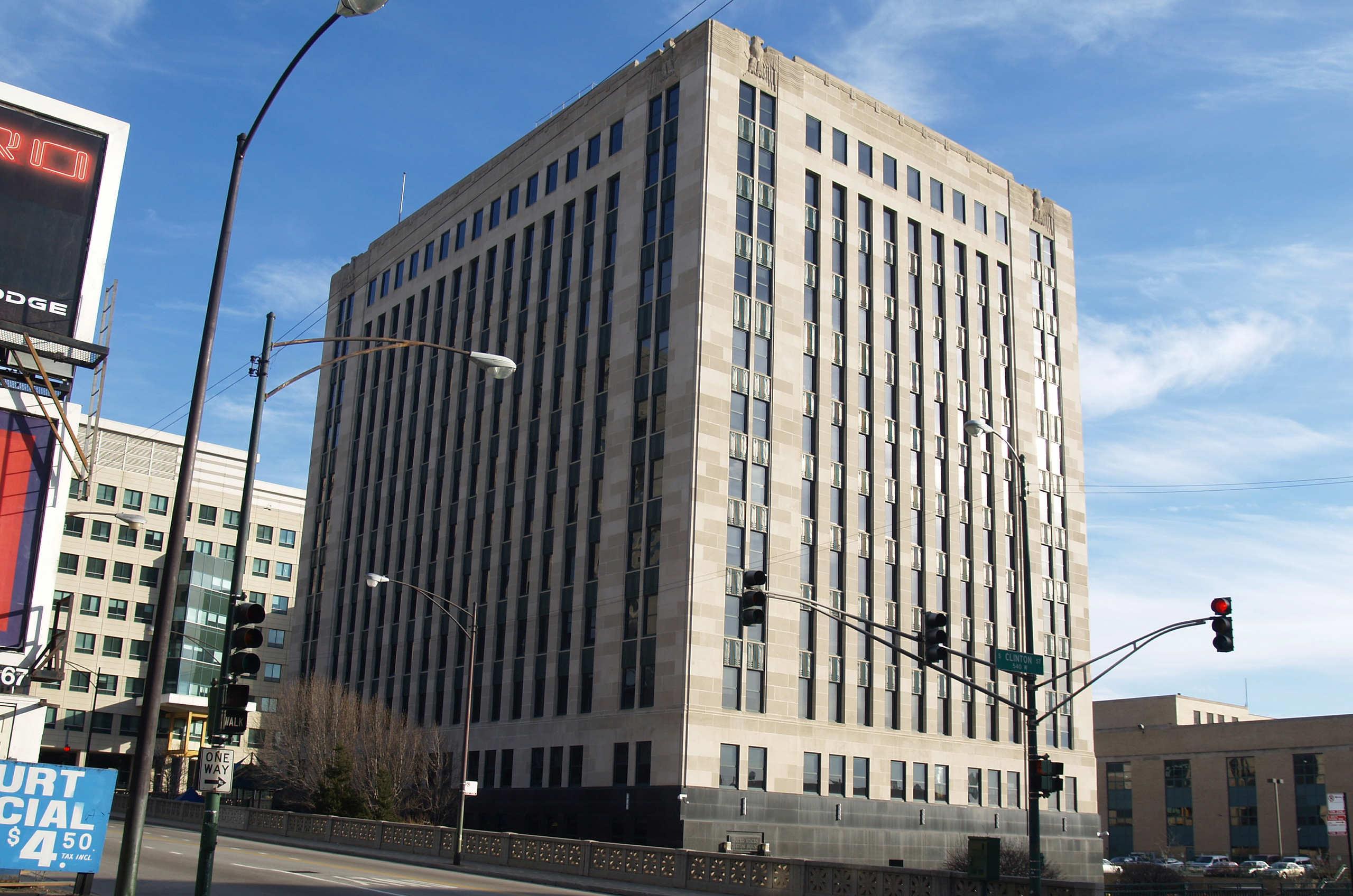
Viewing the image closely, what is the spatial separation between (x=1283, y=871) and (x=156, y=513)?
91.0 m

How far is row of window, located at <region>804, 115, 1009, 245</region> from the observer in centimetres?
6231

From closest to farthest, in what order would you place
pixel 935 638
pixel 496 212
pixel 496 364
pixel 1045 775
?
pixel 496 364 → pixel 935 638 → pixel 1045 775 → pixel 496 212

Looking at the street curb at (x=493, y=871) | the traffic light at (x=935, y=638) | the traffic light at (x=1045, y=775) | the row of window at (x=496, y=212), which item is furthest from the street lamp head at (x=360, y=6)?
the row of window at (x=496, y=212)

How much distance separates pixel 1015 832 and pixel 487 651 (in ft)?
91.9

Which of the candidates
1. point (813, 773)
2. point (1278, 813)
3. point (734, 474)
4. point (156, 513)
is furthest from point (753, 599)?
point (156, 513)

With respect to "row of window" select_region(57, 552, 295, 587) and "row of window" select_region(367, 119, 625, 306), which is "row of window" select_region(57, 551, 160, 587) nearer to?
"row of window" select_region(57, 552, 295, 587)

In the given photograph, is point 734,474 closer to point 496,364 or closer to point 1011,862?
point 1011,862

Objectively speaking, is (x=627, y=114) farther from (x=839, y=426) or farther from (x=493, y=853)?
(x=493, y=853)

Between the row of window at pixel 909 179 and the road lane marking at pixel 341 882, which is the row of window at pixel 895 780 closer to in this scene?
the road lane marking at pixel 341 882

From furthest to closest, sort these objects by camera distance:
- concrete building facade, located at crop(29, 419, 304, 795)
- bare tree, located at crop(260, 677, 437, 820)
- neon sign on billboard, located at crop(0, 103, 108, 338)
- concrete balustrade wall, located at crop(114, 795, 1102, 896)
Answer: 1. concrete building facade, located at crop(29, 419, 304, 795)
2. bare tree, located at crop(260, 677, 437, 820)
3. concrete balustrade wall, located at crop(114, 795, 1102, 896)
4. neon sign on billboard, located at crop(0, 103, 108, 338)

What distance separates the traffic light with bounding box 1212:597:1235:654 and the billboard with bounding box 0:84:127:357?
2494 cm

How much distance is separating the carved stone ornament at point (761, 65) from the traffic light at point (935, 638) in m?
38.7

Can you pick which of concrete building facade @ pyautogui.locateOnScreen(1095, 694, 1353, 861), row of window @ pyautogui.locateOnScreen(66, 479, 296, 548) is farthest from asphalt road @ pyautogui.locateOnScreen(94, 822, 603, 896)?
concrete building facade @ pyautogui.locateOnScreen(1095, 694, 1353, 861)

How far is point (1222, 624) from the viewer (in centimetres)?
2702
